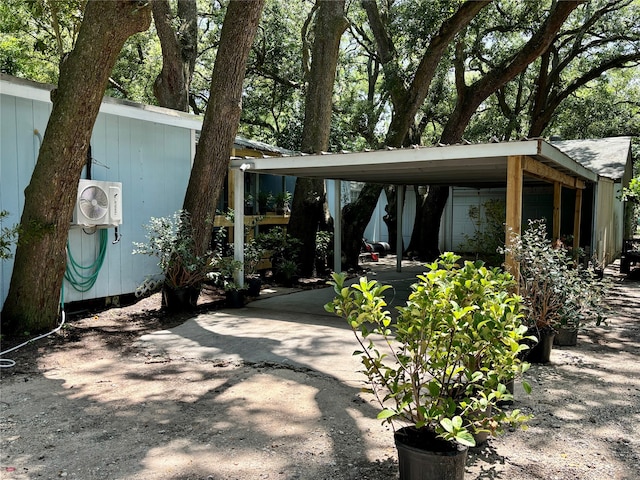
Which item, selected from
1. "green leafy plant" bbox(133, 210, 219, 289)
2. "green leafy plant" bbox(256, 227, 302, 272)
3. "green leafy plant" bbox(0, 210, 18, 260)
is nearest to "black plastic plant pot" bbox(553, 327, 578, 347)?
"green leafy plant" bbox(133, 210, 219, 289)

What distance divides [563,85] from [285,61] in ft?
29.1

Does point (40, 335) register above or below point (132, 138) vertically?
below

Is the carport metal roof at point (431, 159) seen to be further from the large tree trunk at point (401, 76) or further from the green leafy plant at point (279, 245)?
the large tree trunk at point (401, 76)

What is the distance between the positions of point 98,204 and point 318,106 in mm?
5175

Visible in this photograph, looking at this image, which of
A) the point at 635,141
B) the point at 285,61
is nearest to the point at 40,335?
the point at 285,61

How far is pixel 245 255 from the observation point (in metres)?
7.95

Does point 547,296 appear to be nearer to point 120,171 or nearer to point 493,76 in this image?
point 120,171

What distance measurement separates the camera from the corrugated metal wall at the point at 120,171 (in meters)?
5.68

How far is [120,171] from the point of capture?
6.90 meters

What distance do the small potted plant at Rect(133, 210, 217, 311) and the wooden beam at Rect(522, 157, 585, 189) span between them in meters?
4.15

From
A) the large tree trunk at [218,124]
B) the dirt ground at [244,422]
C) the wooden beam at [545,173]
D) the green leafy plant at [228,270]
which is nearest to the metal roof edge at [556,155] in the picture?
the wooden beam at [545,173]

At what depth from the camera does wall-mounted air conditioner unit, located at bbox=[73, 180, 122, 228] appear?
239 inches

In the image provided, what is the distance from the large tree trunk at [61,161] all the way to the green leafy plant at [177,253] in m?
1.40

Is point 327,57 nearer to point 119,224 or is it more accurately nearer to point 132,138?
A: point 132,138
